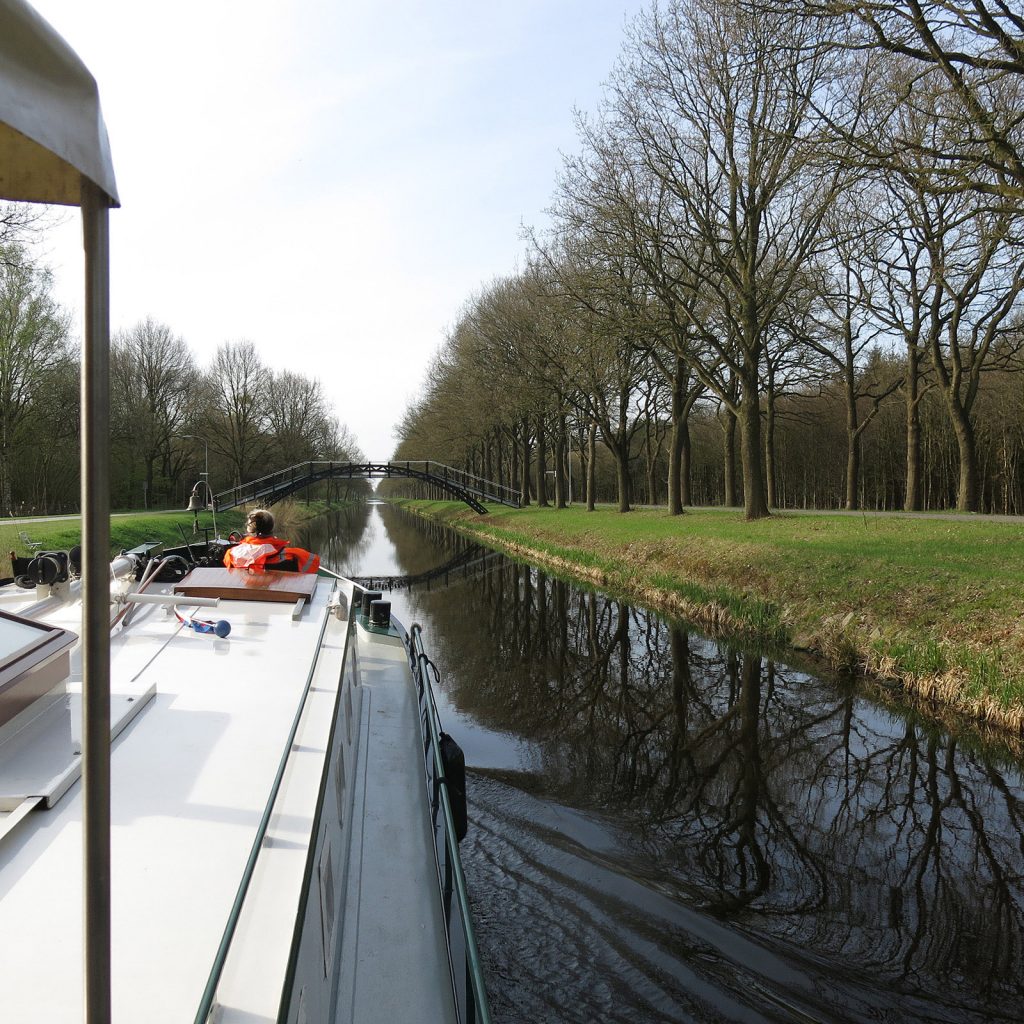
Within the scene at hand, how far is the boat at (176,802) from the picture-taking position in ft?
3.42

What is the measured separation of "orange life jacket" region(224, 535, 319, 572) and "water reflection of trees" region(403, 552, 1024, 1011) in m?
2.65

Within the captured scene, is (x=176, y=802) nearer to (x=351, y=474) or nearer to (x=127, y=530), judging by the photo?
(x=127, y=530)

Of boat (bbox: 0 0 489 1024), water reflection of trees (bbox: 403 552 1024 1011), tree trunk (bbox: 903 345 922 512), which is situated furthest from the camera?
tree trunk (bbox: 903 345 922 512)

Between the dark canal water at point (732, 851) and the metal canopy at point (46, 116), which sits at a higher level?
the metal canopy at point (46, 116)

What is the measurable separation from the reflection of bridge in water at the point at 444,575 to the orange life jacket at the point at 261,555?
11.4 m

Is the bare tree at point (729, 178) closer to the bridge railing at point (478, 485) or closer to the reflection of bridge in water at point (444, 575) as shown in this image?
the reflection of bridge in water at point (444, 575)

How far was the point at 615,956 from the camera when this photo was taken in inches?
165

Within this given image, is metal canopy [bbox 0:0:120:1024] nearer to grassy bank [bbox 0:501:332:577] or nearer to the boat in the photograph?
the boat

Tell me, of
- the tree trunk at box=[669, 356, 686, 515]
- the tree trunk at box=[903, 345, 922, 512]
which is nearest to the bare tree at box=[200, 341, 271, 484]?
the tree trunk at box=[669, 356, 686, 515]

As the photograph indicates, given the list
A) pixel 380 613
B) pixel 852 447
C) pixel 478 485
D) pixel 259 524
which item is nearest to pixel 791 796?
pixel 380 613

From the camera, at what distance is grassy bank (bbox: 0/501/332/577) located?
44.3ft

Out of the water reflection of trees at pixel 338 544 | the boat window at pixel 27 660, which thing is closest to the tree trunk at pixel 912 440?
the water reflection of trees at pixel 338 544

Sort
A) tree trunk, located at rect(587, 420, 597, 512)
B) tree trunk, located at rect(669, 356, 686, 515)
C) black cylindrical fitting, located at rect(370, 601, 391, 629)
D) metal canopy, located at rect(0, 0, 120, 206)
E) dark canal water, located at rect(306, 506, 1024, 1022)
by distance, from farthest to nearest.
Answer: tree trunk, located at rect(587, 420, 597, 512)
tree trunk, located at rect(669, 356, 686, 515)
black cylindrical fitting, located at rect(370, 601, 391, 629)
dark canal water, located at rect(306, 506, 1024, 1022)
metal canopy, located at rect(0, 0, 120, 206)

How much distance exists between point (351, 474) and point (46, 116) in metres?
42.8
